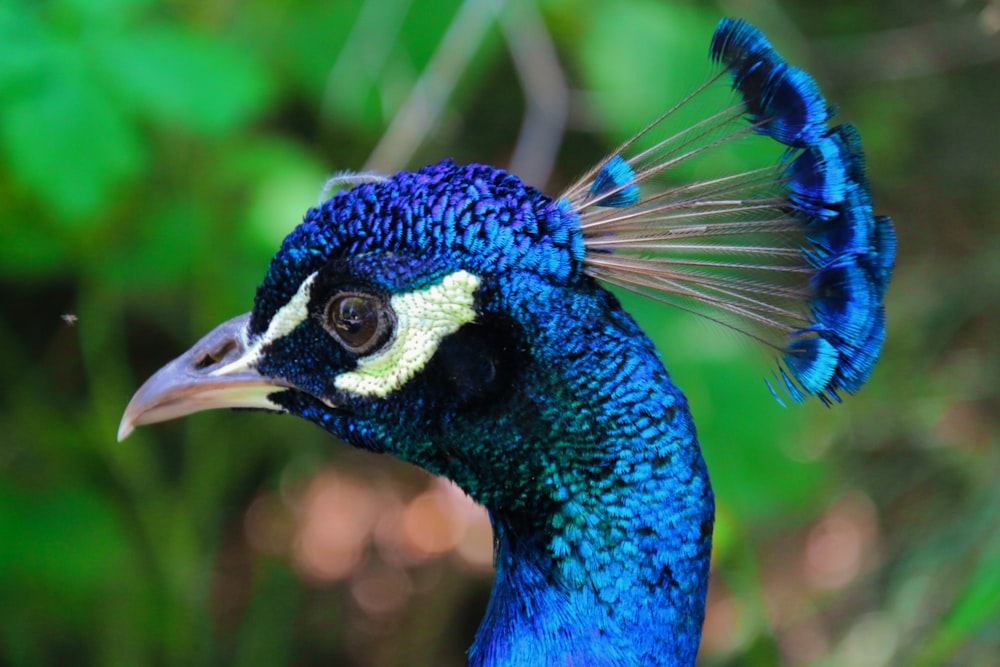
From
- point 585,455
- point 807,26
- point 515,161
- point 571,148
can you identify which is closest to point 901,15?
point 807,26

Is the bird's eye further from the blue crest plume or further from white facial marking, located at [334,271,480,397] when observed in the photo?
the blue crest plume

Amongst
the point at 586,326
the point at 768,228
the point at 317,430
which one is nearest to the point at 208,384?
the point at 586,326

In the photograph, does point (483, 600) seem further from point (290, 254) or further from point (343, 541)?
point (290, 254)

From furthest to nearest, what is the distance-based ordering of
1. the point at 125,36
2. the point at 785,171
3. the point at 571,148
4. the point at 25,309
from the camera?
1. the point at 571,148
2. the point at 25,309
3. the point at 125,36
4. the point at 785,171

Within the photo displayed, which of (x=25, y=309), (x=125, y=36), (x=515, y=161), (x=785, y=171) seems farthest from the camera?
(x=25, y=309)

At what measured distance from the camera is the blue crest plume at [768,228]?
79 centimetres

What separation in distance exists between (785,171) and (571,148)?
1.51m

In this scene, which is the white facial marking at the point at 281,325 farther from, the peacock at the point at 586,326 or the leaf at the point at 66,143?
the leaf at the point at 66,143

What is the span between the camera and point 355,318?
88cm

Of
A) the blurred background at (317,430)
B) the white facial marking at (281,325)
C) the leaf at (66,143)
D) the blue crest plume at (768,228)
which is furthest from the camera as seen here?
the blurred background at (317,430)

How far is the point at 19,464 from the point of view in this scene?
1.80 metres

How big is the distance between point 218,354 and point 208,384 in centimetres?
4

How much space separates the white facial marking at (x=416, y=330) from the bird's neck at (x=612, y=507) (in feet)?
0.25

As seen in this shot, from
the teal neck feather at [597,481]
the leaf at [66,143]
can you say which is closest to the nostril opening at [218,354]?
the teal neck feather at [597,481]
